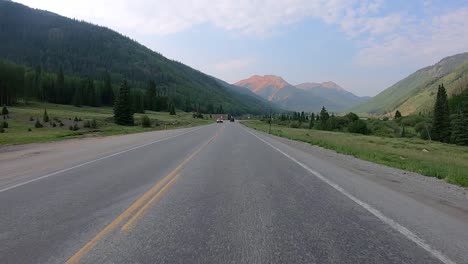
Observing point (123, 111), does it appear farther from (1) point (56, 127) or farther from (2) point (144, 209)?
(2) point (144, 209)

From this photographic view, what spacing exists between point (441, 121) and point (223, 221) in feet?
307

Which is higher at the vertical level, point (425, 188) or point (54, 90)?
point (54, 90)

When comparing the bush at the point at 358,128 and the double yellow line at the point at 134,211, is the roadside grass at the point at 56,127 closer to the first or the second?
the double yellow line at the point at 134,211

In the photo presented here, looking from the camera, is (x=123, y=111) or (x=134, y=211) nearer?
(x=134, y=211)

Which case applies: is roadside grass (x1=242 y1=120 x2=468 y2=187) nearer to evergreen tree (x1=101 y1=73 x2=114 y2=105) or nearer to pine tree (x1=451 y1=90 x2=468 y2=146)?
pine tree (x1=451 y1=90 x2=468 y2=146)

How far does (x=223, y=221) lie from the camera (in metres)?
6.03

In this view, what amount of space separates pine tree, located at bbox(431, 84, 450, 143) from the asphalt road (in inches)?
3364

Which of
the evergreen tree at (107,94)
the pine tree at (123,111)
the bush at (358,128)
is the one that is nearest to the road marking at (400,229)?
the pine tree at (123,111)

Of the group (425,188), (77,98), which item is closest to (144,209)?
(425,188)

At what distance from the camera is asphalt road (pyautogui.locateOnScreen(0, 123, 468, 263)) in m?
4.61

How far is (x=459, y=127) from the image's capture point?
250 feet

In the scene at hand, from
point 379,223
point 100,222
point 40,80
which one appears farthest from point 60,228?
point 40,80

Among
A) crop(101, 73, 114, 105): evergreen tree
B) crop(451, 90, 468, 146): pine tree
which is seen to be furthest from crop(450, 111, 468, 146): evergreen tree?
crop(101, 73, 114, 105): evergreen tree

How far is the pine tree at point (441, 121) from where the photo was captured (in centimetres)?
8406
